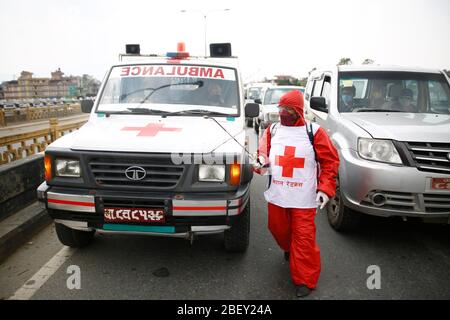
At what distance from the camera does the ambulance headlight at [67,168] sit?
3.08m

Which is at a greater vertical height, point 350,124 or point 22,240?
point 350,124

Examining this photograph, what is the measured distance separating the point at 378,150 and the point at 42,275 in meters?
3.47

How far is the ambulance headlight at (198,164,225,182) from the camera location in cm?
301

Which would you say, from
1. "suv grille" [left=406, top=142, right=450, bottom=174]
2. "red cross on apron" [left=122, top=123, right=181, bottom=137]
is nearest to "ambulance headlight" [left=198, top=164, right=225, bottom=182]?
"red cross on apron" [left=122, top=123, right=181, bottom=137]

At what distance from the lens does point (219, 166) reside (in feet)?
9.89

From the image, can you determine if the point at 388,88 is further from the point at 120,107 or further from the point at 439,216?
the point at 120,107

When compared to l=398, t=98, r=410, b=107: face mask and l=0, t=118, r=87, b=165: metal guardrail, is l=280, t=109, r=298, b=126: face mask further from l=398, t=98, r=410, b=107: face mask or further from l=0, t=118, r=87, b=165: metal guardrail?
l=0, t=118, r=87, b=165: metal guardrail

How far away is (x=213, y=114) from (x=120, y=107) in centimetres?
109

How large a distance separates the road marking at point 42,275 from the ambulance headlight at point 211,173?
65.6 inches

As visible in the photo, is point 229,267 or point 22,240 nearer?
point 229,267

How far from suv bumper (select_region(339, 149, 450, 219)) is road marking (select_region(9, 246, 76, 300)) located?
3.08 metres

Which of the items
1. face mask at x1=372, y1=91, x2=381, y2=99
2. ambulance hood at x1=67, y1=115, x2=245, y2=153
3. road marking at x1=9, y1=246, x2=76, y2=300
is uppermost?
face mask at x1=372, y1=91, x2=381, y2=99

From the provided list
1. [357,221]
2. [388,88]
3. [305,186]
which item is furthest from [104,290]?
[388,88]

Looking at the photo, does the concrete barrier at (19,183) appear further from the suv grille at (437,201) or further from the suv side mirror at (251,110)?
the suv grille at (437,201)
